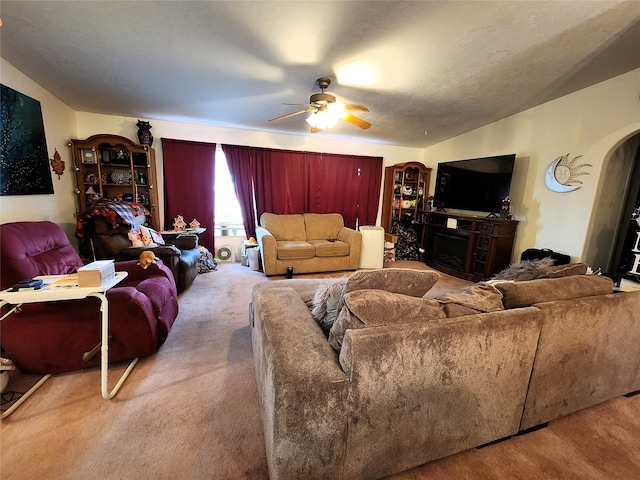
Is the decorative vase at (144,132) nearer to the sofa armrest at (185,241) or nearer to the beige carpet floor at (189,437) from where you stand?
the sofa armrest at (185,241)

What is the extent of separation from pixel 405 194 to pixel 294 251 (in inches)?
101

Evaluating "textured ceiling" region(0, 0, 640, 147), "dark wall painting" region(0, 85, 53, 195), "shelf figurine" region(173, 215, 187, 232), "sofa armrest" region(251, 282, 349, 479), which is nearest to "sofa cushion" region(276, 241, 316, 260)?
"shelf figurine" region(173, 215, 187, 232)

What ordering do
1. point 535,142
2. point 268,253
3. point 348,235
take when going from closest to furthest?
point 535,142 < point 268,253 < point 348,235

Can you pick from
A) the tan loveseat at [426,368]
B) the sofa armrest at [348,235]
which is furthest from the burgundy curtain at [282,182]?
the tan loveseat at [426,368]

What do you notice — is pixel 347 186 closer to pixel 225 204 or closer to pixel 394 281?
pixel 225 204

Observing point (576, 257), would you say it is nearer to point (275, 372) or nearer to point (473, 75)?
point (473, 75)

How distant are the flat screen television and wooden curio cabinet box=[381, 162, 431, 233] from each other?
0.47 m

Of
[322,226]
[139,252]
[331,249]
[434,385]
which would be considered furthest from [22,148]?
[434,385]

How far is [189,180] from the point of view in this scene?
393 centimetres

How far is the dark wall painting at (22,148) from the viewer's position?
206 cm

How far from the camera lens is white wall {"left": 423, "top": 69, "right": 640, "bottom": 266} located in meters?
2.58

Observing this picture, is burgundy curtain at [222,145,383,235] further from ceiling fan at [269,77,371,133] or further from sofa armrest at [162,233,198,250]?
ceiling fan at [269,77,371,133]

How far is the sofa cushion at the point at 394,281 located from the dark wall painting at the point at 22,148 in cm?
288

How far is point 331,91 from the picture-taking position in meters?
2.65
